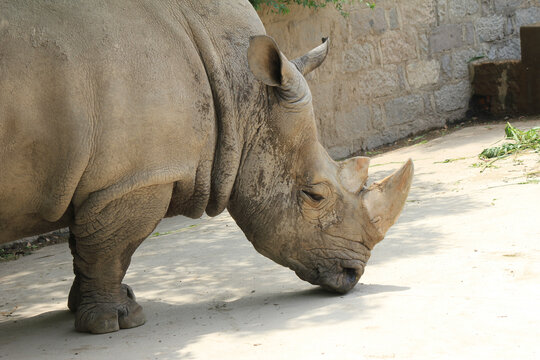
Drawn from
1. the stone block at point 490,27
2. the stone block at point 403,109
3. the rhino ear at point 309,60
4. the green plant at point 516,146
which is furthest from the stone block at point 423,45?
the rhino ear at point 309,60

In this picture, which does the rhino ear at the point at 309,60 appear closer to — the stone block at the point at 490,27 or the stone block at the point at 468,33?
the stone block at the point at 468,33

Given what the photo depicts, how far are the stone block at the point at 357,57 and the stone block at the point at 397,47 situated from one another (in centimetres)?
28

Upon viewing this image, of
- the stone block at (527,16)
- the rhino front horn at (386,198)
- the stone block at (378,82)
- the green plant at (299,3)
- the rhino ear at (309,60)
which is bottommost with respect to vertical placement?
the rhino front horn at (386,198)

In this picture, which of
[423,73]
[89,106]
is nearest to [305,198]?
[89,106]

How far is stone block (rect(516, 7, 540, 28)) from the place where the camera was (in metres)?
12.7

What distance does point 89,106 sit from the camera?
3969 millimetres

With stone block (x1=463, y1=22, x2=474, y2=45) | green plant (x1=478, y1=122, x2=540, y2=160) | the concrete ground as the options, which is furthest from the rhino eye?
stone block (x1=463, y1=22, x2=474, y2=45)

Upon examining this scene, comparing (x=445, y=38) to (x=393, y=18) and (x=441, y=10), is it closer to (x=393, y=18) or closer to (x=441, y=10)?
(x=441, y=10)

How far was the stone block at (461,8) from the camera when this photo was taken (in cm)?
1203

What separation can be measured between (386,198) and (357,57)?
21.1 ft

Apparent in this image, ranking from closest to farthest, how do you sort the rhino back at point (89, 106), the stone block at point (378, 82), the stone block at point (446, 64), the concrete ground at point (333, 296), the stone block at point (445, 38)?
the concrete ground at point (333, 296)
the rhino back at point (89, 106)
the stone block at point (378, 82)
the stone block at point (445, 38)
the stone block at point (446, 64)

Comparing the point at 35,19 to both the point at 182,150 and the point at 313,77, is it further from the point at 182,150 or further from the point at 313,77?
the point at 313,77

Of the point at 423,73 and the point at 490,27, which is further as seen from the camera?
the point at 490,27

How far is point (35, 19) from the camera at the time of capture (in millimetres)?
3943
